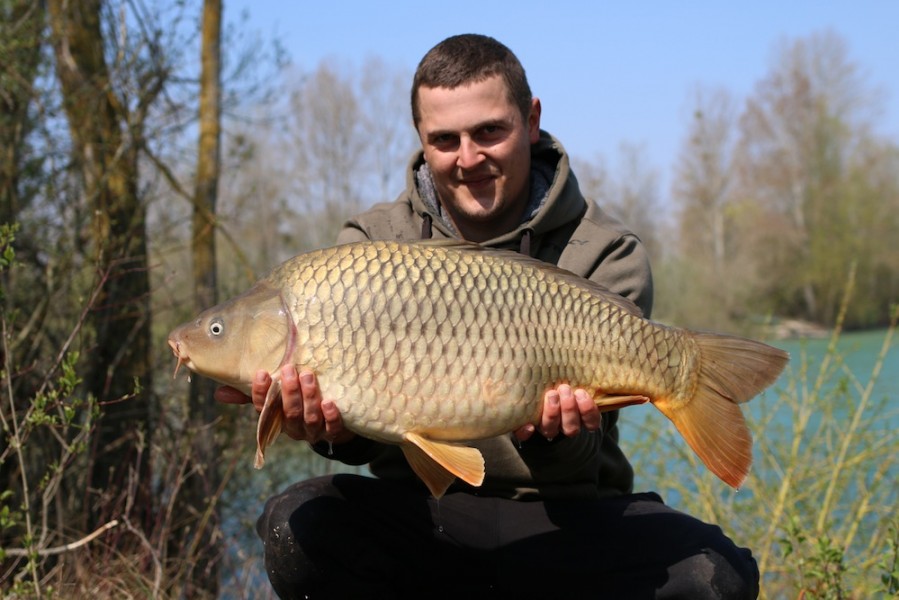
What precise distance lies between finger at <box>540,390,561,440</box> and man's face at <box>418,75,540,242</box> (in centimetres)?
60

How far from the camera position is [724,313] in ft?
45.4

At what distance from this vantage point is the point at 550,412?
67.0 inches

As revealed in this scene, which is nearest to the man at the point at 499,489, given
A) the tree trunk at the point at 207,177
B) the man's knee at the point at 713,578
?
the man's knee at the point at 713,578

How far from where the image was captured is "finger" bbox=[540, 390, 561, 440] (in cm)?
170

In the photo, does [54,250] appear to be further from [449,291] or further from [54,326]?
[449,291]

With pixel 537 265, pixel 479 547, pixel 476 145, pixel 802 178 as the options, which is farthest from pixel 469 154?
pixel 802 178

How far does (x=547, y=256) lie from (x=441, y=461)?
0.72m

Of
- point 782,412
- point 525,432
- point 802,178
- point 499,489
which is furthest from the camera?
point 802,178

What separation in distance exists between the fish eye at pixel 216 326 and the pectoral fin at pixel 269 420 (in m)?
0.13

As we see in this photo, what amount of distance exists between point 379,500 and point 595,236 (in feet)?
2.44

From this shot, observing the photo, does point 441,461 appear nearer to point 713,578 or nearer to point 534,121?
point 713,578

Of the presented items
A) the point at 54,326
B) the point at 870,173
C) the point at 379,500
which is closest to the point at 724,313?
the point at 870,173

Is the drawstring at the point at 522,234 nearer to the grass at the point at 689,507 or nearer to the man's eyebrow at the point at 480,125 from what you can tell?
the man's eyebrow at the point at 480,125

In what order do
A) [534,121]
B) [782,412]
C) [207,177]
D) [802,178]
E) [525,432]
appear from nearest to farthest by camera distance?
[525,432], [534,121], [207,177], [782,412], [802,178]
